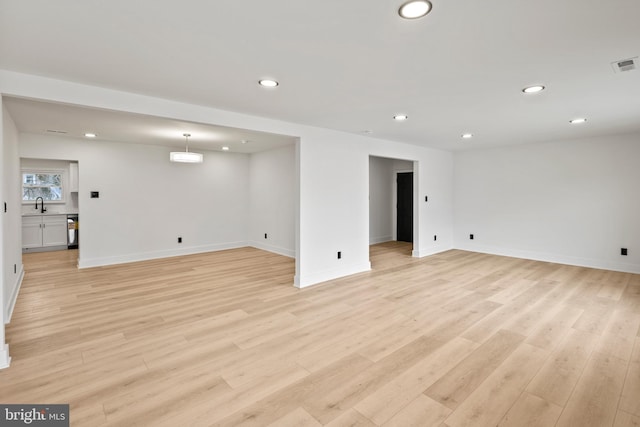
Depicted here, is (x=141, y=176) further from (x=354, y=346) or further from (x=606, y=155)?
(x=606, y=155)

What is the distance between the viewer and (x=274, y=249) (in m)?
6.98

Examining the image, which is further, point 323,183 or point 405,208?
point 405,208

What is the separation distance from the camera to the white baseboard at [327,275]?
4.46 metres

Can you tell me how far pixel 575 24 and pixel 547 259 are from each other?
18.1 feet

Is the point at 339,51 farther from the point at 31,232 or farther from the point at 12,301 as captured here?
the point at 31,232

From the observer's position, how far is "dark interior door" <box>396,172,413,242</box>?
27.3 feet

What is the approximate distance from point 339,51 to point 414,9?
24.9 inches

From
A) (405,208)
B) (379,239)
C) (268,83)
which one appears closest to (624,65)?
(268,83)

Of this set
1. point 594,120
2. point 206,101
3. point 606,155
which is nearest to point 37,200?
point 206,101

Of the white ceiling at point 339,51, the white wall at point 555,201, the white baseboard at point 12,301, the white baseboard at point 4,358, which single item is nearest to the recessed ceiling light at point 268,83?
the white ceiling at point 339,51

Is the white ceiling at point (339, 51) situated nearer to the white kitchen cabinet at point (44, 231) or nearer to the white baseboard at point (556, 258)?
the white baseboard at point (556, 258)

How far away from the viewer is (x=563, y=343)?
277cm

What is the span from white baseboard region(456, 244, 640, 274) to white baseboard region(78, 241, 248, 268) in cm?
563

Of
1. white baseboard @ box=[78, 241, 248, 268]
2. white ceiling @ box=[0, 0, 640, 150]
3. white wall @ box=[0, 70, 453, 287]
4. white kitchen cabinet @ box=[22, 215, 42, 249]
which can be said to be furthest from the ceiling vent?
white kitchen cabinet @ box=[22, 215, 42, 249]
